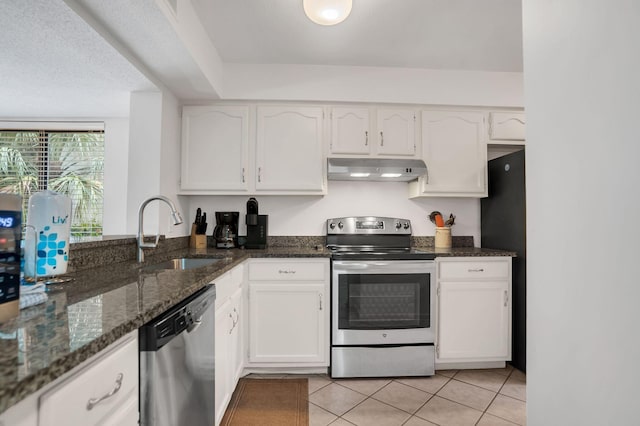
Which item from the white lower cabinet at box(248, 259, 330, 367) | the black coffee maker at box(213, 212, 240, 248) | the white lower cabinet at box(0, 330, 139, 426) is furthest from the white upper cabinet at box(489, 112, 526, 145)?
the white lower cabinet at box(0, 330, 139, 426)

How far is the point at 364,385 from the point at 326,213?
144 cm

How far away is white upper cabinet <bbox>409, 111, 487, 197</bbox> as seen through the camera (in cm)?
281

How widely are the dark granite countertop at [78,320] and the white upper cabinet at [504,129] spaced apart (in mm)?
2597

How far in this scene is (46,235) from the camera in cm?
116

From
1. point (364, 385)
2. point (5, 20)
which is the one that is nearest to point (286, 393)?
point (364, 385)

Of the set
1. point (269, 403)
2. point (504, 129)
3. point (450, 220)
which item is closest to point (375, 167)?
point (450, 220)

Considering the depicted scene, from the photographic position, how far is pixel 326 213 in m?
3.04

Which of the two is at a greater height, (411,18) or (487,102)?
(411,18)

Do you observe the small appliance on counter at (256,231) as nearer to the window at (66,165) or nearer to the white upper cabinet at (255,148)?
the white upper cabinet at (255,148)

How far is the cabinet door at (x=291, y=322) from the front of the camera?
2355mm

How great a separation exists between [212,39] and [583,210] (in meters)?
2.46

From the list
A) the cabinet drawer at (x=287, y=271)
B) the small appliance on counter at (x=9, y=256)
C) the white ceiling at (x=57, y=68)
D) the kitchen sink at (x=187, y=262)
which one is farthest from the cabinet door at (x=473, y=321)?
the white ceiling at (x=57, y=68)

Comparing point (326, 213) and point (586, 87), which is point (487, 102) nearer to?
point (326, 213)

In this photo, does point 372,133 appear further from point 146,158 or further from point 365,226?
point 146,158
